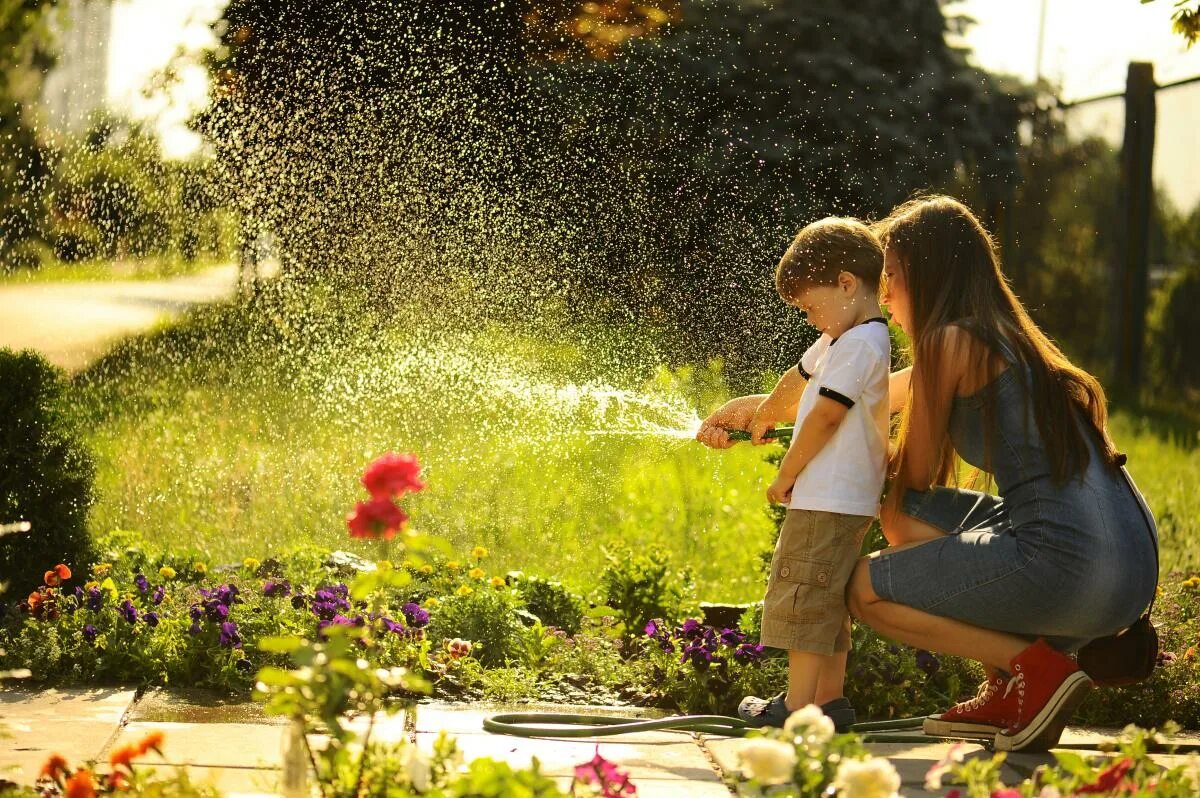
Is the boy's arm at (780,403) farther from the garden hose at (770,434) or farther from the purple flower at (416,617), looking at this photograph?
the purple flower at (416,617)

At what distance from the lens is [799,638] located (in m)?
3.11

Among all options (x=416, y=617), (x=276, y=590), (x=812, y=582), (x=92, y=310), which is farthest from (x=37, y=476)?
(x=92, y=310)

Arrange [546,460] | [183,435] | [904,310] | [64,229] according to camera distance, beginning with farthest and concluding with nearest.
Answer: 1. [64,229]
2. [183,435]
3. [546,460]
4. [904,310]

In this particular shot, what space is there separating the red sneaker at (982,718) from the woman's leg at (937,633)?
68 mm

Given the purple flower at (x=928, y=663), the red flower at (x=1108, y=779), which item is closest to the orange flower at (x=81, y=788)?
the red flower at (x=1108, y=779)

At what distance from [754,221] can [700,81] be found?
39.5 inches

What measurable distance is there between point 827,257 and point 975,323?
1.17ft

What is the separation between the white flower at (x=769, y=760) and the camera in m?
1.89

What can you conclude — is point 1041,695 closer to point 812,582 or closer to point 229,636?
point 812,582

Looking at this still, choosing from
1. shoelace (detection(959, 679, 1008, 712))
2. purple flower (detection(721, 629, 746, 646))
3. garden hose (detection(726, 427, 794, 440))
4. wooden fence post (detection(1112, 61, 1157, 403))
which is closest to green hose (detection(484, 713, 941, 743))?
shoelace (detection(959, 679, 1008, 712))

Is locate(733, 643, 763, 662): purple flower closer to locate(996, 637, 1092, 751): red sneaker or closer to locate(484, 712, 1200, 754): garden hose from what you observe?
locate(484, 712, 1200, 754): garden hose

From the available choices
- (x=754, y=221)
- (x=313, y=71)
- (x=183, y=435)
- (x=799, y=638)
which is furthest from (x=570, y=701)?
(x=313, y=71)

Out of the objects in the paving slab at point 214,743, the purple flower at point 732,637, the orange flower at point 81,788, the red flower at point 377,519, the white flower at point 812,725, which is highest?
the red flower at point 377,519

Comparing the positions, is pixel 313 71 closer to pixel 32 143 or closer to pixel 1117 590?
pixel 32 143
